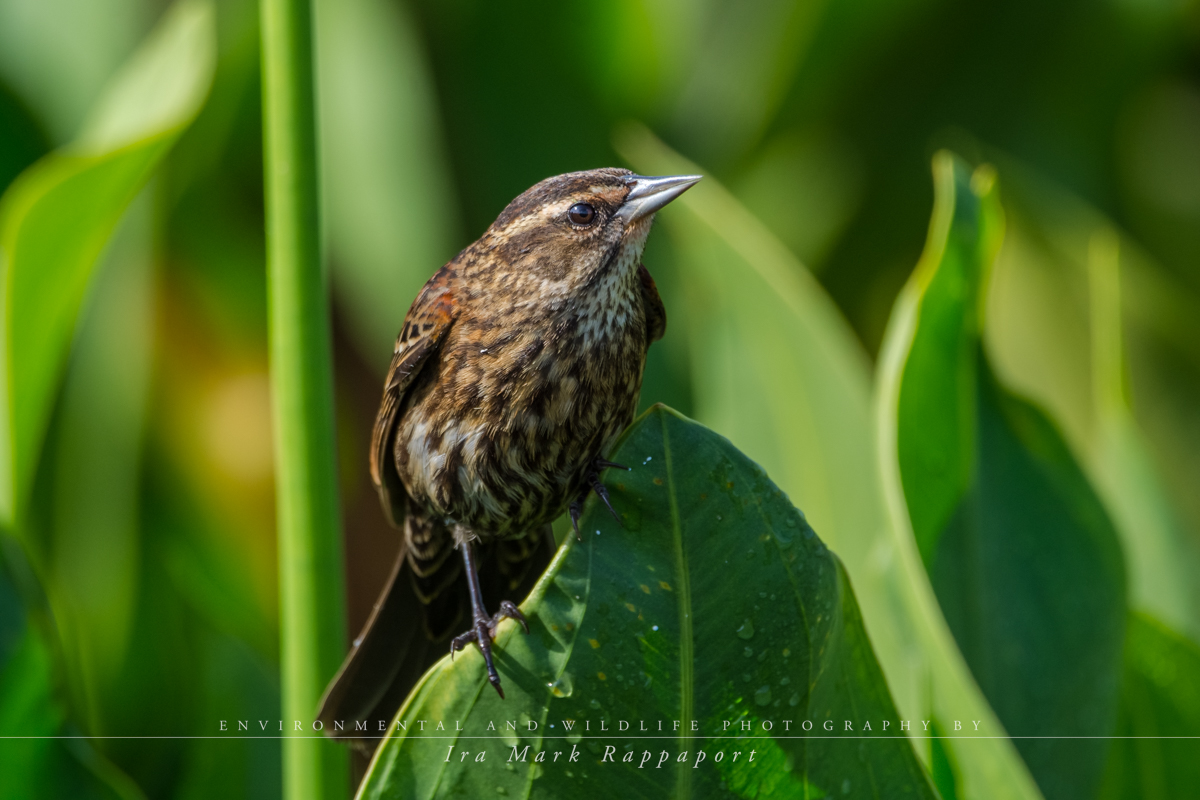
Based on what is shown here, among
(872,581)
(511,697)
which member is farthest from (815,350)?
(511,697)

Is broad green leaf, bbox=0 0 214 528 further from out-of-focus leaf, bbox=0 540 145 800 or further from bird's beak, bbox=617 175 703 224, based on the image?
bird's beak, bbox=617 175 703 224

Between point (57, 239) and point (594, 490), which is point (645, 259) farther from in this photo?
point (594, 490)

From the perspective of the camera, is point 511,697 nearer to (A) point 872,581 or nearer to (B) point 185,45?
(A) point 872,581

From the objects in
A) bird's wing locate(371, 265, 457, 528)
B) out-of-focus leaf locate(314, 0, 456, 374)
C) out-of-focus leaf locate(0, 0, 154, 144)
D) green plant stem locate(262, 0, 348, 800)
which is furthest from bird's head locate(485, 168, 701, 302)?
out-of-focus leaf locate(0, 0, 154, 144)

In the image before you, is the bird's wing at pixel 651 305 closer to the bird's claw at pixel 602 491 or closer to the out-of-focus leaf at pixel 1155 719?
the bird's claw at pixel 602 491

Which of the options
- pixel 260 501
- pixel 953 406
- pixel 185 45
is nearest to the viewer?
pixel 953 406

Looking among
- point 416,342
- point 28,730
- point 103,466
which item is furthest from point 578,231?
point 103,466

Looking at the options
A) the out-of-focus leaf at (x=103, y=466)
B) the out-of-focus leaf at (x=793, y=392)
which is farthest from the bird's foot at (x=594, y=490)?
the out-of-focus leaf at (x=103, y=466)
